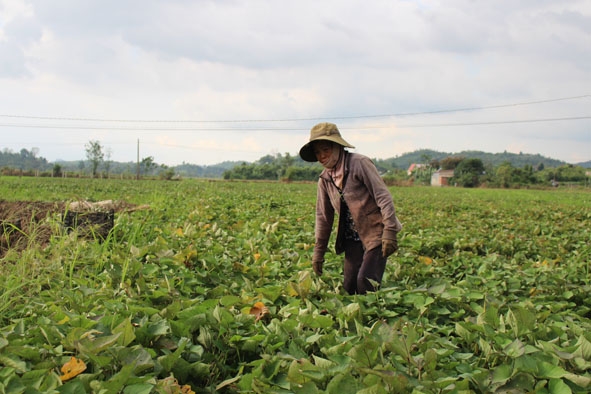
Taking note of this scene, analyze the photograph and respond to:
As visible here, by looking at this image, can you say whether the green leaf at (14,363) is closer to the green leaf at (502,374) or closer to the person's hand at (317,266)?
the green leaf at (502,374)

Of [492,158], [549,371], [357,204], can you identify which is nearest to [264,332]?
[549,371]

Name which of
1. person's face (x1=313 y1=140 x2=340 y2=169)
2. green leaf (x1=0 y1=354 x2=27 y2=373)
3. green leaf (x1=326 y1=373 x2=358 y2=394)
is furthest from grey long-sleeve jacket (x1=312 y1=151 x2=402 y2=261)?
green leaf (x1=0 y1=354 x2=27 y2=373)

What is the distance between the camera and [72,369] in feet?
5.70

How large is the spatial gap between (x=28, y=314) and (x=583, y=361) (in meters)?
2.83

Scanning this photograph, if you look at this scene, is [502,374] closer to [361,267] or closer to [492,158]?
[361,267]

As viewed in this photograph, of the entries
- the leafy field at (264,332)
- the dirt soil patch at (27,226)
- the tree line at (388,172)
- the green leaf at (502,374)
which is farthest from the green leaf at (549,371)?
the tree line at (388,172)

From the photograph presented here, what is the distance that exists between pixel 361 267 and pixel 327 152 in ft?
3.03

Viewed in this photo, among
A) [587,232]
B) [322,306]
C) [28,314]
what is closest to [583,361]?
[322,306]

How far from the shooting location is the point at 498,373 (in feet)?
6.21

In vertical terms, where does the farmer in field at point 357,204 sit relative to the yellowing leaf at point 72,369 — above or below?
above

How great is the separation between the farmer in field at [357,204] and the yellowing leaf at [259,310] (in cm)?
96

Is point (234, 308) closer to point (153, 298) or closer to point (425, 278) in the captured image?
point (153, 298)

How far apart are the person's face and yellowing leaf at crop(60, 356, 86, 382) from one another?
7.44 ft

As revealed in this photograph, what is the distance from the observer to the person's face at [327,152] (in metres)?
3.54
